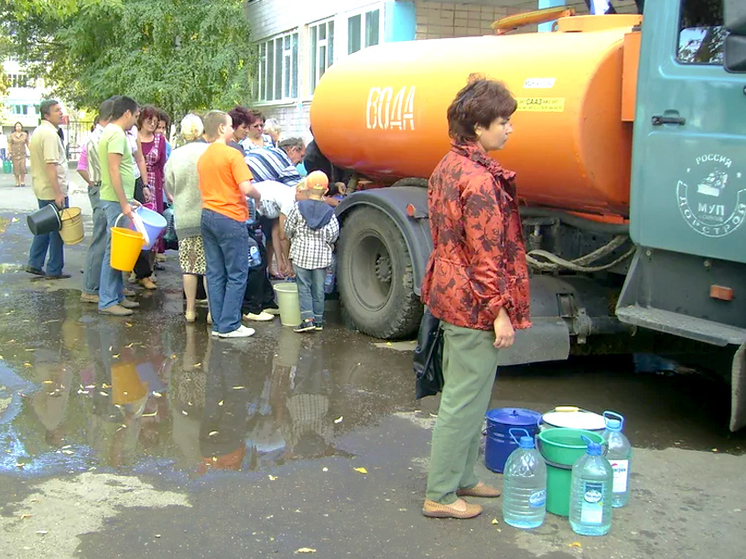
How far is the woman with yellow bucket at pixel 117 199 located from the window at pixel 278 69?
Answer: 13.6 meters

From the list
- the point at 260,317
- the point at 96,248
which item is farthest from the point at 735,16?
the point at 96,248

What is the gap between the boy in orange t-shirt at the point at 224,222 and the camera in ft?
22.9

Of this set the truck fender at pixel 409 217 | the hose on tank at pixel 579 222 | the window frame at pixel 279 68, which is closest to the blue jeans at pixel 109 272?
the truck fender at pixel 409 217

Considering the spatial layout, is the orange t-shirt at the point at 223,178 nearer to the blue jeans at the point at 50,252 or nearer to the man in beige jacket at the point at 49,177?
the man in beige jacket at the point at 49,177

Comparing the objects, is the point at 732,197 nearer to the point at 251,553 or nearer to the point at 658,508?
the point at 658,508

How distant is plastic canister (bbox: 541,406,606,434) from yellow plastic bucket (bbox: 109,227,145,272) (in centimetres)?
442

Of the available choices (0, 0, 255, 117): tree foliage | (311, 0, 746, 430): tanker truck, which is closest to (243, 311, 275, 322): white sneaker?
(311, 0, 746, 430): tanker truck

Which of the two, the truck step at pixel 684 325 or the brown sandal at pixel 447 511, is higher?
the truck step at pixel 684 325

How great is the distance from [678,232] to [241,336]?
3.64 m

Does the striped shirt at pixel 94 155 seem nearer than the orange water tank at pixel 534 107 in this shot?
No

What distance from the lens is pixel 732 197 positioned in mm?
4797

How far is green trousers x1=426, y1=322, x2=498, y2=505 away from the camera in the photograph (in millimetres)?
3916

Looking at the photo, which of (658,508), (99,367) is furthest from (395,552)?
(99,367)

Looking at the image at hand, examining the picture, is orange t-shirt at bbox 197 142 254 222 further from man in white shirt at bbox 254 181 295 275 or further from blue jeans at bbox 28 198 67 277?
blue jeans at bbox 28 198 67 277
